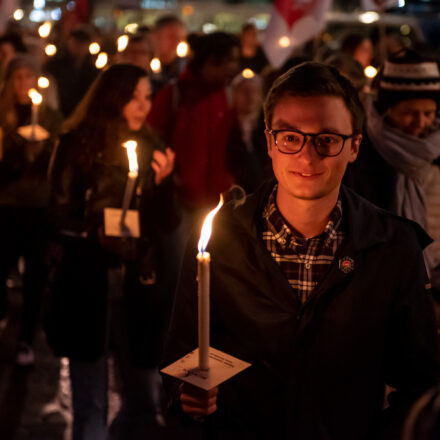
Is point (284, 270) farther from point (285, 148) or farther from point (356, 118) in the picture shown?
point (356, 118)

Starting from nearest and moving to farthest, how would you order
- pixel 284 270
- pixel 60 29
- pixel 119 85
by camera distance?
pixel 284 270
pixel 119 85
pixel 60 29

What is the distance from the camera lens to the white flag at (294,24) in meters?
6.48

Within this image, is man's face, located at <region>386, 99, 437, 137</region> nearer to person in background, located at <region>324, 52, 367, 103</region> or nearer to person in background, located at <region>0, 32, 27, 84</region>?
person in background, located at <region>324, 52, 367, 103</region>

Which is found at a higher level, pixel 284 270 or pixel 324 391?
pixel 284 270

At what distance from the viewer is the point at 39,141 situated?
511cm

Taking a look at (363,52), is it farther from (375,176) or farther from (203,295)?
(203,295)

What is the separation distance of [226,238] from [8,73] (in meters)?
4.12

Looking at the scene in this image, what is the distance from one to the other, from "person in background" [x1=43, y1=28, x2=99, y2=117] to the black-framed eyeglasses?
6.07 meters

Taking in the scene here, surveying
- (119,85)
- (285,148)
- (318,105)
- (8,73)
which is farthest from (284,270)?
(8,73)

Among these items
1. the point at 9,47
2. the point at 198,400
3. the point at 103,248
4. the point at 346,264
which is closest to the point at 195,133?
the point at 103,248

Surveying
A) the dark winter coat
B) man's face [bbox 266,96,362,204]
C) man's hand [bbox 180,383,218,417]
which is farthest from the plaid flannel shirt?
the dark winter coat

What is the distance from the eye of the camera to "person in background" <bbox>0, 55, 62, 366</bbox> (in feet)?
16.7

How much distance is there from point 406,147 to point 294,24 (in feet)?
11.8

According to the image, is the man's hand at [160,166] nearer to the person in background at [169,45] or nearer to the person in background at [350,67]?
the person in background at [350,67]
